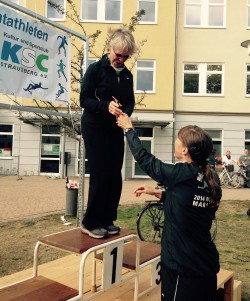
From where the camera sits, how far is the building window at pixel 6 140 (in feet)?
61.0

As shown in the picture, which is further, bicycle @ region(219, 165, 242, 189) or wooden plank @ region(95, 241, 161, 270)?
bicycle @ region(219, 165, 242, 189)

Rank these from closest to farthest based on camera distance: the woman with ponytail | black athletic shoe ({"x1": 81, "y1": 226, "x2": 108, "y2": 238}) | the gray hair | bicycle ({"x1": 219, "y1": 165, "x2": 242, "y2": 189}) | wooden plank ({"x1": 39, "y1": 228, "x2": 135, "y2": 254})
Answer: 1. the woman with ponytail
2. wooden plank ({"x1": 39, "y1": 228, "x2": 135, "y2": 254})
3. the gray hair
4. black athletic shoe ({"x1": 81, "y1": 226, "x2": 108, "y2": 238})
5. bicycle ({"x1": 219, "y1": 165, "x2": 242, "y2": 189})

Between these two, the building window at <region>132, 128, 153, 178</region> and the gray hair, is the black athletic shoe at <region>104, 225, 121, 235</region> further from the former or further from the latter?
the building window at <region>132, 128, 153, 178</region>

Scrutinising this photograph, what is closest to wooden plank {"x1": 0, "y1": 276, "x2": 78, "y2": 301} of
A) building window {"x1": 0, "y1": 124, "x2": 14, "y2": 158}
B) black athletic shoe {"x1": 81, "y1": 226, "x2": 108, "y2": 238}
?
black athletic shoe {"x1": 81, "y1": 226, "x2": 108, "y2": 238}

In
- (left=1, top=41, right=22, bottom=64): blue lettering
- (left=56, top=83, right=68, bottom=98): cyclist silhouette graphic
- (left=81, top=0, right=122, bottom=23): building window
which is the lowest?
(left=56, top=83, right=68, bottom=98): cyclist silhouette graphic

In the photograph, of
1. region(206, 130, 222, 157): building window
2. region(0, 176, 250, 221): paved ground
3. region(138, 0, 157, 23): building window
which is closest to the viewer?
region(0, 176, 250, 221): paved ground

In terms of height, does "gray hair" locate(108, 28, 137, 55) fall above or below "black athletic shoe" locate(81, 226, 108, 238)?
above

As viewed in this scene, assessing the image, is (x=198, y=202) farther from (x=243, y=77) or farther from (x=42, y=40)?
(x=243, y=77)

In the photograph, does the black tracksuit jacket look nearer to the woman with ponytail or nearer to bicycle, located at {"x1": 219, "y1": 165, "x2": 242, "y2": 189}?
the woman with ponytail

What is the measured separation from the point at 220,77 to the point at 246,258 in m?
14.5

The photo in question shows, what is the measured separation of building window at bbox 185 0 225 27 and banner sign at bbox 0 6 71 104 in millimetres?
15768

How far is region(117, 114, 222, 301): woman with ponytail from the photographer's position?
222 cm

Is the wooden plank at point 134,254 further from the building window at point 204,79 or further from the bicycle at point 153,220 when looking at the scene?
the building window at point 204,79

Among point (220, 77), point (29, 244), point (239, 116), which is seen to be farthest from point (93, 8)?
point (29, 244)
